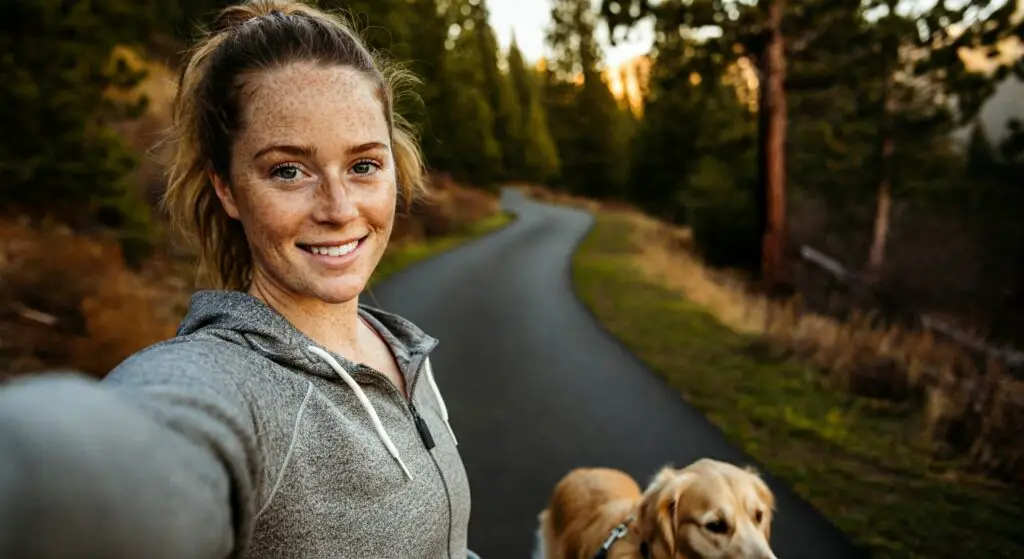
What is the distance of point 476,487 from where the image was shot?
4.86 m

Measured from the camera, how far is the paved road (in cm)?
436

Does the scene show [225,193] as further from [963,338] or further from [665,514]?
[963,338]

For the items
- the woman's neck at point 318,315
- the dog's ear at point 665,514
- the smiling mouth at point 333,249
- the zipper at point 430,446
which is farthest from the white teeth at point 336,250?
the dog's ear at point 665,514

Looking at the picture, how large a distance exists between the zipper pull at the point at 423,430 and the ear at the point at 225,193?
1.95 feet

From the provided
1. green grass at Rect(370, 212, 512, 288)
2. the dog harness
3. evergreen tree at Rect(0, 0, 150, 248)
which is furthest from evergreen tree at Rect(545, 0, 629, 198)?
the dog harness

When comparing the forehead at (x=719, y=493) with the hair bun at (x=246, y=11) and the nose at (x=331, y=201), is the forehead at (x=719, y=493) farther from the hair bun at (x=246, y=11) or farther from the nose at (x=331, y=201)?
the hair bun at (x=246, y=11)

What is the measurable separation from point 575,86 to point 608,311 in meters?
50.4

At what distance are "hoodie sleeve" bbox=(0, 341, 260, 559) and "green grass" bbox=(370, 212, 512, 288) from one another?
9.51 meters

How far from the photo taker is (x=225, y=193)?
1.35 m

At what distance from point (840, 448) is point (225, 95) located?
5.59 meters

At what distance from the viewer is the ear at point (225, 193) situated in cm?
134

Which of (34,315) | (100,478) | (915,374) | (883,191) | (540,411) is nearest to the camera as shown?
(100,478)

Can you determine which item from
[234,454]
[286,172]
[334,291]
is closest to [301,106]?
[286,172]

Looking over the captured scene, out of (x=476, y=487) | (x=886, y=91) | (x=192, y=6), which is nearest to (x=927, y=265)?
(x=886, y=91)
